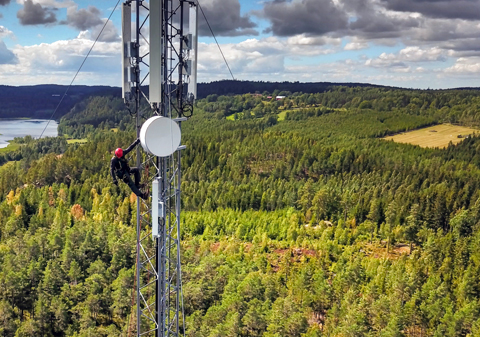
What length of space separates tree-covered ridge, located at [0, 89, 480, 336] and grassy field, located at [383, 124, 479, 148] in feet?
42.0

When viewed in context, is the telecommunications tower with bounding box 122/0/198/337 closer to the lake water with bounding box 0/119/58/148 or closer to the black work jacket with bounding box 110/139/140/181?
the black work jacket with bounding box 110/139/140/181

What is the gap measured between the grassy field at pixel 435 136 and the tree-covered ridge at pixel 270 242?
12809mm

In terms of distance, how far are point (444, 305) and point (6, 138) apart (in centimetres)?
15779

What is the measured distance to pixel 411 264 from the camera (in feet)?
167

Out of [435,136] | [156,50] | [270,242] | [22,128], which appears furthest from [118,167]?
[22,128]

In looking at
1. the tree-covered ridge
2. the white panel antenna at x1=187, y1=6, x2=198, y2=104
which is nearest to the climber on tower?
the white panel antenna at x1=187, y1=6, x2=198, y2=104

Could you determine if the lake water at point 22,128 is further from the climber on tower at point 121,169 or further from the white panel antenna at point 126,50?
the climber on tower at point 121,169

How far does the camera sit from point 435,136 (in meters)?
148

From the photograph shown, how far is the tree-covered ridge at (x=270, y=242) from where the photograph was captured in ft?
122

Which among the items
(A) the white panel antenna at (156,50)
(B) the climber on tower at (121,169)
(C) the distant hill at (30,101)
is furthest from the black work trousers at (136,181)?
(C) the distant hill at (30,101)

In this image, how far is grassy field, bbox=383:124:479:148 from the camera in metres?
139

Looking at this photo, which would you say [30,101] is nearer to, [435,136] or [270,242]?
[435,136]

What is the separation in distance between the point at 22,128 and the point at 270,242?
143743 millimetres

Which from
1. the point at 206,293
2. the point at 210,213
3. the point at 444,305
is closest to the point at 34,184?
the point at 210,213
